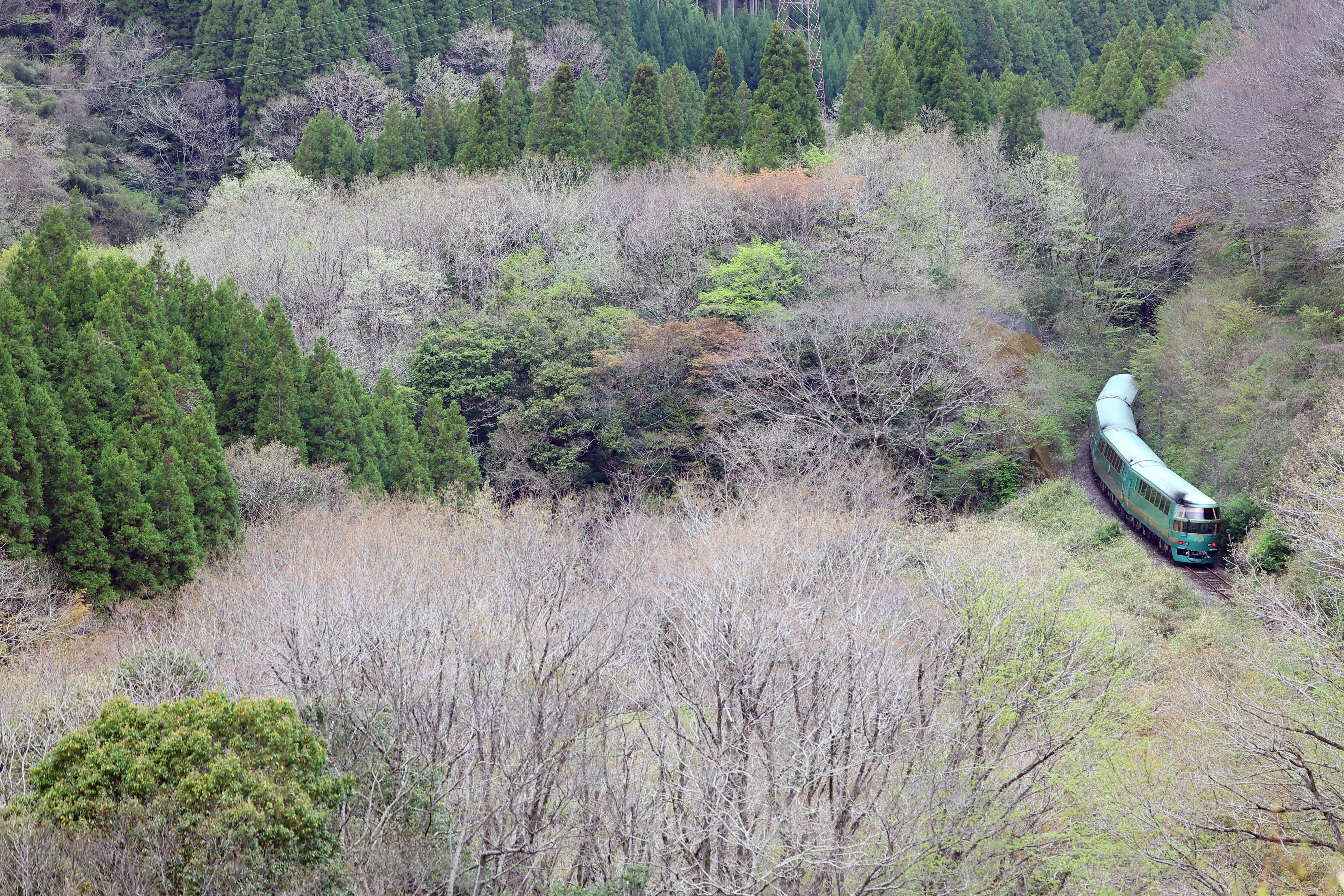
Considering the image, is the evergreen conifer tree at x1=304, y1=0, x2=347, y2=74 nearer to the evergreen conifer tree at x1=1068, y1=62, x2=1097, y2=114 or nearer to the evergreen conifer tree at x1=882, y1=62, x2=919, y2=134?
the evergreen conifer tree at x1=882, y1=62, x2=919, y2=134

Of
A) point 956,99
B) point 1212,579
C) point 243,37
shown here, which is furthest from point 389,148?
point 1212,579

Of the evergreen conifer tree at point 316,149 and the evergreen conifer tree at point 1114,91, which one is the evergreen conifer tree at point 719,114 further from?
the evergreen conifer tree at point 316,149

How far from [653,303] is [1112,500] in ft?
41.9

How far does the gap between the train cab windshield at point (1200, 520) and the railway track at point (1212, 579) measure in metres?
0.76

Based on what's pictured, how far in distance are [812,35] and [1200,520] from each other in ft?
117

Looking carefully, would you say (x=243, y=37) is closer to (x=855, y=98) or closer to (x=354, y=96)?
(x=354, y=96)

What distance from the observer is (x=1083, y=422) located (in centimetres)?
3028

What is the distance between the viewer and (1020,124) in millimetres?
37062

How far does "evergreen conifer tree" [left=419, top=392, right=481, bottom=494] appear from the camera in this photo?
85.0 feet

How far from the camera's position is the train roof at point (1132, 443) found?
20.1 meters

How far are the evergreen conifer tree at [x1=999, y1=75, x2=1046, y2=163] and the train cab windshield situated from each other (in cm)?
2039

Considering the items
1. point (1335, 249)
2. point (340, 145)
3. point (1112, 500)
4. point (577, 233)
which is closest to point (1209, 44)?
point (1335, 249)

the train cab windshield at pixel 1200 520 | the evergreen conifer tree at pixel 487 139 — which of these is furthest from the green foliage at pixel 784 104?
the train cab windshield at pixel 1200 520

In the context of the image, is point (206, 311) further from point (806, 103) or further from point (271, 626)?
point (806, 103)
